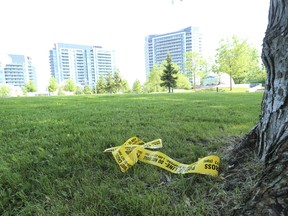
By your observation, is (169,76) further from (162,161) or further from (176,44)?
(176,44)

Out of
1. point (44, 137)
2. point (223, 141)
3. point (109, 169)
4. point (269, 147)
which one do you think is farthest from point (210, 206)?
point (44, 137)

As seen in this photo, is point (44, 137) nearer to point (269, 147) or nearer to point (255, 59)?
point (269, 147)

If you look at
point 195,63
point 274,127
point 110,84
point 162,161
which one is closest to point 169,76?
point 195,63

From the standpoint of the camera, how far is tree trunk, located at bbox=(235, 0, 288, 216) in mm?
850

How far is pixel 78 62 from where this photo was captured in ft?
340

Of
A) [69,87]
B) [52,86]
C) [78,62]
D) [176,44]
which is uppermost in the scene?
[176,44]

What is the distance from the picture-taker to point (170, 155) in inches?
76.1

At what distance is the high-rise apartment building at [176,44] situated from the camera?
80375mm

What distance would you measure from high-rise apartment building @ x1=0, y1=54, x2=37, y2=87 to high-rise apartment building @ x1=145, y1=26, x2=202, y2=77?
69.2 m

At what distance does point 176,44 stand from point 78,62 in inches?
2214

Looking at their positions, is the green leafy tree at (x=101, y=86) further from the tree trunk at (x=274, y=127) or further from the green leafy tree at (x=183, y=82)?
the tree trunk at (x=274, y=127)

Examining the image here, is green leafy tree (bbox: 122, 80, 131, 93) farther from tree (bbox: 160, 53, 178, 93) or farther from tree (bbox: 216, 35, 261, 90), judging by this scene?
tree (bbox: 216, 35, 261, 90)

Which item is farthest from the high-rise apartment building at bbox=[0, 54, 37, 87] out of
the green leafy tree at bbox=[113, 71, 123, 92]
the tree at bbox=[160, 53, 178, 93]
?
the tree at bbox=[160, 53, 178, 93]

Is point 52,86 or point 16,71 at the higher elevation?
point 16,71
